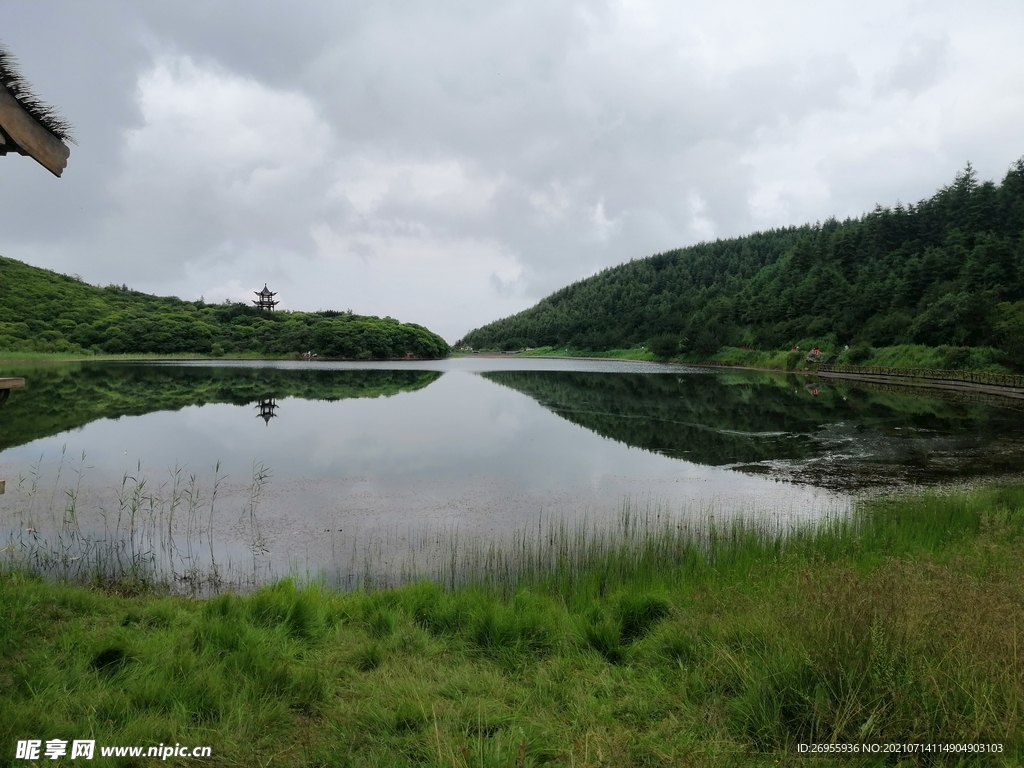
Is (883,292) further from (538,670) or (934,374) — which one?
(538,670)

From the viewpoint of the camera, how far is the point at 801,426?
66.7 feet

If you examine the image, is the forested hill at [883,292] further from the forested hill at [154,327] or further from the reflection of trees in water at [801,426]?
the forested hill at [154,327]

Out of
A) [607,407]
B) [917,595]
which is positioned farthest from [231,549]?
[607,407]

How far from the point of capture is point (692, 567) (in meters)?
6.60

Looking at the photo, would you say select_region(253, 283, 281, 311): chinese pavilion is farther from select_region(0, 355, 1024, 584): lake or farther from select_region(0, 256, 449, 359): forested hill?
select_region(0, 355, 1024, 584): lake

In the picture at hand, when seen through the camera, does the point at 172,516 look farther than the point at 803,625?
Yes

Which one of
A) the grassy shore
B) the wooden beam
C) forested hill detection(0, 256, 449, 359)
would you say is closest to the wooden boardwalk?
the grassy shore

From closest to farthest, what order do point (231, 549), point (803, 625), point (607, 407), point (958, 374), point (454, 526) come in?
point (803, 625) → point (231, 549) → point (454, 526) → point (607, 407) → point (958, 374)

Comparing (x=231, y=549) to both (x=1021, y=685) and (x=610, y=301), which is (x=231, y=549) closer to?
(x=1021, y=685)

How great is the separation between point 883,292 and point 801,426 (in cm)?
3968

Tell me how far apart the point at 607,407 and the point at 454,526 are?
1752cm

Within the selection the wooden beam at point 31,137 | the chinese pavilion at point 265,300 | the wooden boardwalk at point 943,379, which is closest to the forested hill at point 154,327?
the chinese pavilion at point 265,300

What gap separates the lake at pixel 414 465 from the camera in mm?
8734

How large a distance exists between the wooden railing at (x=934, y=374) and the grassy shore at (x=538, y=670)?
30.5 metres
